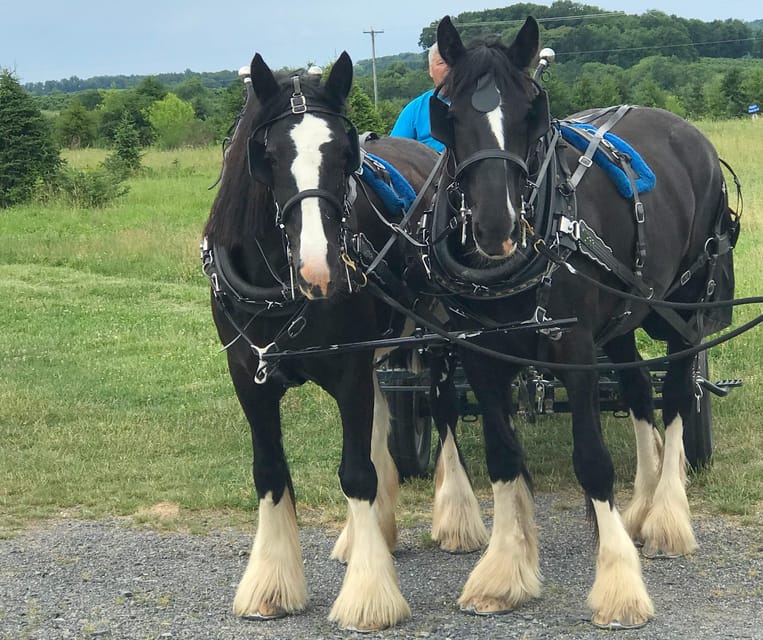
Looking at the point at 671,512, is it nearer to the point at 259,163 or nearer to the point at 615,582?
the point at 615,582

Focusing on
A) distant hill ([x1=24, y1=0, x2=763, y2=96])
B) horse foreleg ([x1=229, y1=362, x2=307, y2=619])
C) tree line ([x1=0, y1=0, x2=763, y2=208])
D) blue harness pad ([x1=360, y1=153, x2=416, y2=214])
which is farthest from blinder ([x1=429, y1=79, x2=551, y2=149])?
distant hill ([x1=24, y1=0, x2=763, y2=96])

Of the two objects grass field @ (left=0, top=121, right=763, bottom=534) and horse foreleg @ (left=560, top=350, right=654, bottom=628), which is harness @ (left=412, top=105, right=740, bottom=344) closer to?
horse foreleg @ (left=560, top=350, right=654, bottom=628)

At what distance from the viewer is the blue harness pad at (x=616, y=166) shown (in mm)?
4320

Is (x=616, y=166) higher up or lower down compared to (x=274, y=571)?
higher up

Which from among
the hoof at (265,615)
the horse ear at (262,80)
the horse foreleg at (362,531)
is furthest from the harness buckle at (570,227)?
the hoof at (265,615)

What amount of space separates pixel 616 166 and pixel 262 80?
1605 millimetres

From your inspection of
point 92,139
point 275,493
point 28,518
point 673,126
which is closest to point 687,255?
point 673,126

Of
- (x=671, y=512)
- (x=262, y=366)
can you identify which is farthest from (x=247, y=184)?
(x=671, y=512)

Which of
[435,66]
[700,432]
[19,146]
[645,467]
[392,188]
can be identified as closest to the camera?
[392,188]

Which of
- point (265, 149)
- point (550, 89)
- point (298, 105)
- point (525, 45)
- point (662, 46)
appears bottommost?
point (265, 149)

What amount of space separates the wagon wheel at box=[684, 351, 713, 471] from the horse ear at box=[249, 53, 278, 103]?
3.06 metres

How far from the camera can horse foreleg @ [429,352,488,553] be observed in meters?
4.97

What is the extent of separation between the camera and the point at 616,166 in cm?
435

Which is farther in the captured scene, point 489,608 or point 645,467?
point 645,467
